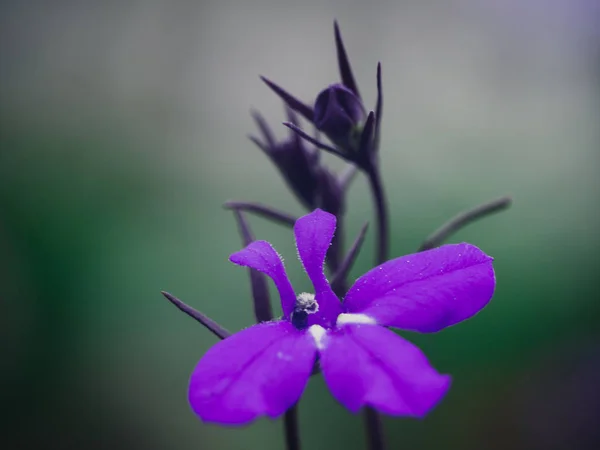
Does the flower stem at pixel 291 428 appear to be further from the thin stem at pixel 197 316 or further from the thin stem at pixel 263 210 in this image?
the thin stem at pixel 263 210

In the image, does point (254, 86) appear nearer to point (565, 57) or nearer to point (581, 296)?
point (565, 57)

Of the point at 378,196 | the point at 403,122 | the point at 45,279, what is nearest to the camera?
the point at 378,196

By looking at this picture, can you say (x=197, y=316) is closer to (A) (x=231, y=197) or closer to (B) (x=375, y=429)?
(B) (x=375, y=429)

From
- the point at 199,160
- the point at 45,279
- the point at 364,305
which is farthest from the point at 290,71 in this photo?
the point at 364,305

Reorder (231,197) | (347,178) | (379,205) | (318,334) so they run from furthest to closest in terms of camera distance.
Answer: (231,197)
(347,178)
(379,205)
(318,334)

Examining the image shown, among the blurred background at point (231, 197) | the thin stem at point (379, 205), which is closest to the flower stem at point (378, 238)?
the thin stem at point (379, 205)

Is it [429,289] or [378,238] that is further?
[378,238]

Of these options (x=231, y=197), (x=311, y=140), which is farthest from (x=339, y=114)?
(x=231, y=197)
